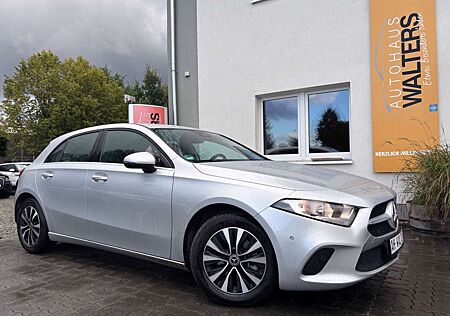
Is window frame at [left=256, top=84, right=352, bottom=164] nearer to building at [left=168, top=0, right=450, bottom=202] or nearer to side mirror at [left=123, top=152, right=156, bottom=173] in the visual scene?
building at [left=168, top=0, right=450, bottom=202]

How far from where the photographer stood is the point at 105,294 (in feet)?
10.8

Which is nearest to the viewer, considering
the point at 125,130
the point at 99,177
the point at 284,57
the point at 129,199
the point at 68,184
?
the point at 129,199

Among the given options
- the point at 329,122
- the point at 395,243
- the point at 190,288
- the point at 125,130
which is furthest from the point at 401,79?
the point at 190,288

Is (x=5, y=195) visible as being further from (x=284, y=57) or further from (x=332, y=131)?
(x=332, y=131)

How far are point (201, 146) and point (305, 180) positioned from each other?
131cm

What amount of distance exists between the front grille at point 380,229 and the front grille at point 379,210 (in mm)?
71

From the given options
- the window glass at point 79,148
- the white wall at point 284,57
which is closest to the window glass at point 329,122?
the white wall at point 284,57

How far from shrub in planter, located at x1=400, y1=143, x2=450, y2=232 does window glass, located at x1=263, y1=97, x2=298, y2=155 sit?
8.04ft

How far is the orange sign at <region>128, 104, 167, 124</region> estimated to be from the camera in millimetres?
9242

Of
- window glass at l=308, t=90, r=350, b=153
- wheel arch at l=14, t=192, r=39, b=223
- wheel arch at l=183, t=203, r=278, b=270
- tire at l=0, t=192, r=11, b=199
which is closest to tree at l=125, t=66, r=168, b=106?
tire at l=0, t=192, r=11, b=199

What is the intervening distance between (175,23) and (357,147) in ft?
18.4

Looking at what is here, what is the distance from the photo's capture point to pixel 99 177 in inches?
152

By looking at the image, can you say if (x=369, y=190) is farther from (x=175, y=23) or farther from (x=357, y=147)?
(x=175, y=23)

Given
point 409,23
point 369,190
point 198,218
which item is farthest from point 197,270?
point 409,23
